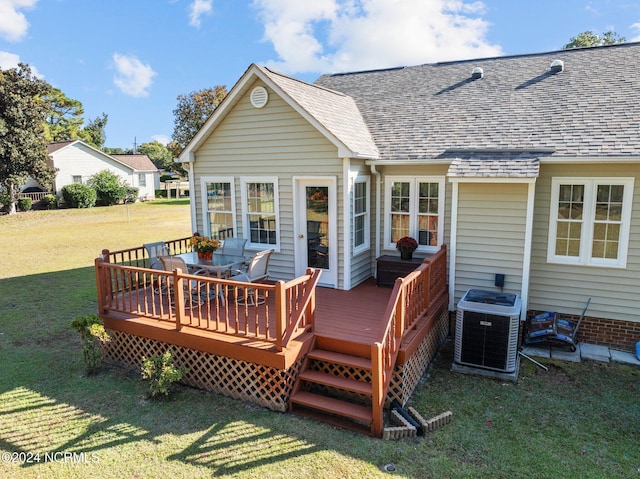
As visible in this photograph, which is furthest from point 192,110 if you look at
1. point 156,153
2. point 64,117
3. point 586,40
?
point 156,153

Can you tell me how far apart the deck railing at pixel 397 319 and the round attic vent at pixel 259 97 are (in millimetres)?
4690

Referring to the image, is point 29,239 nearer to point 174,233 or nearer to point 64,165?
point 174,233

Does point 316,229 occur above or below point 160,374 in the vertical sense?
above

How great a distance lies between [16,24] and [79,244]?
1410 inches

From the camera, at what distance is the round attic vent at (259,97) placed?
8.72 metres

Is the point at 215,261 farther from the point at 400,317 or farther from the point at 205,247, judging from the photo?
the point at 400,317

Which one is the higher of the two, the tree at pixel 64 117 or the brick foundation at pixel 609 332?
the tree at pixel 64 117

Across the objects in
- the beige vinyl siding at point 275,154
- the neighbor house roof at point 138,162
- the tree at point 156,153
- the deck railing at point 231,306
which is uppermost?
the tree at point 156,153

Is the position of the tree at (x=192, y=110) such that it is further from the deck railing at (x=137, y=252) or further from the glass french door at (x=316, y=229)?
the glass french door at (x=316, y=229)

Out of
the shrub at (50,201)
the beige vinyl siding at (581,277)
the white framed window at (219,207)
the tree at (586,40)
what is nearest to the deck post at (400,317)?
the beige vinyl siding at (581,277)

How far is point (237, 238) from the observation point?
930 cm

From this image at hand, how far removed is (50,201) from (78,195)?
202 cm

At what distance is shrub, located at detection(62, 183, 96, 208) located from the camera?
108ft

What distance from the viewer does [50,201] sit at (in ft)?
106
